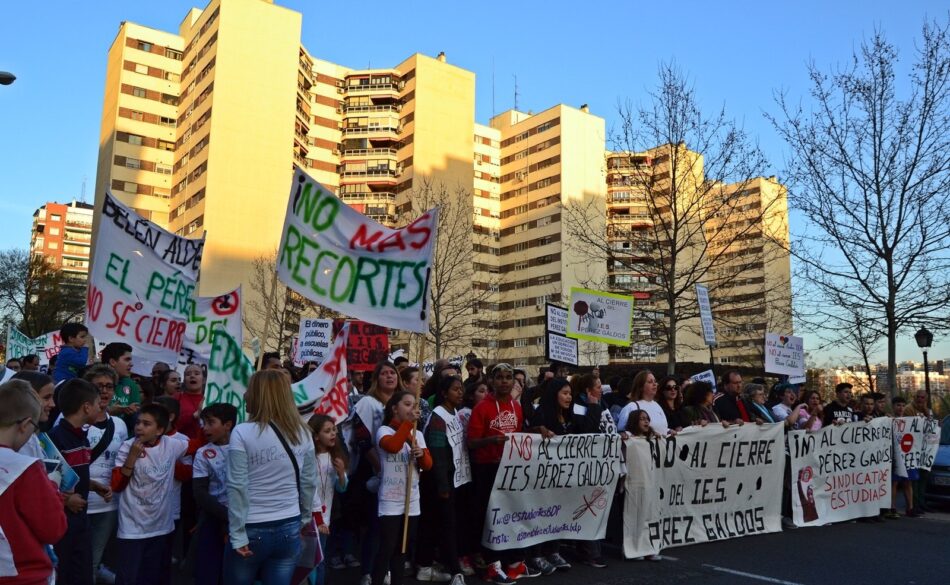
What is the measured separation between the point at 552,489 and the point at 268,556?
395 centimetres

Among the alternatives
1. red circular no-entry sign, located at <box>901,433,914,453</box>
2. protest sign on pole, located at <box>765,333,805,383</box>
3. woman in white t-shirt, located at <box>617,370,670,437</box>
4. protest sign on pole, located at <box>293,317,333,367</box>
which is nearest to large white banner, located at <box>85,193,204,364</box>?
woman in white t-shirt, located at <box>617,370,670,437</box>

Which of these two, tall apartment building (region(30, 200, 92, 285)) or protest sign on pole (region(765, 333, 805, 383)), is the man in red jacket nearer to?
protest sign on pole (region(765, 333, 805, 383))

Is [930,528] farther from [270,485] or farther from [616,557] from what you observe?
[270,485]

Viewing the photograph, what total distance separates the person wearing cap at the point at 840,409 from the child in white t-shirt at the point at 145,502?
30.1ft

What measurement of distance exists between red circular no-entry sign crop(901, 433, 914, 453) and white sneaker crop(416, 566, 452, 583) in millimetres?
8069

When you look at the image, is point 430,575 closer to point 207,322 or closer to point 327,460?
point 327,460

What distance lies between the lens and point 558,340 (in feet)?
48.7

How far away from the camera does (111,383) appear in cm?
585

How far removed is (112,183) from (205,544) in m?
70.3

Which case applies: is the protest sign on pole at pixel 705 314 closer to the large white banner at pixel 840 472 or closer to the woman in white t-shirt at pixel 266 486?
the large white banner at pixel 840 472

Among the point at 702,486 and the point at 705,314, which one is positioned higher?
the point at 705,314

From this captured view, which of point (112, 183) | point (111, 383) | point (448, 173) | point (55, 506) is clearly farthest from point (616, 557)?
point (448, 173)

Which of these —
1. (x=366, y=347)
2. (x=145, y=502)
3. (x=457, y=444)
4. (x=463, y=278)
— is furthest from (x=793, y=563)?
(x=463, y=278)

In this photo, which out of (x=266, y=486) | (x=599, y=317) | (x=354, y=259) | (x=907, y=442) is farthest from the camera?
(x=599, y=317)
